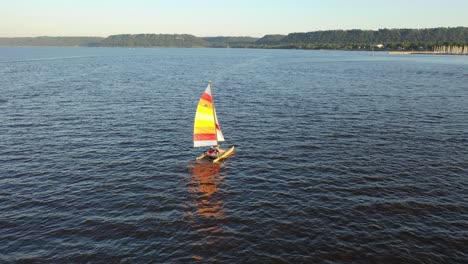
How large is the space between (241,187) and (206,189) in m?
3.90

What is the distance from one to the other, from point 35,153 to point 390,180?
47.0 m

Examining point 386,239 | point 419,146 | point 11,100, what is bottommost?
point 386,239

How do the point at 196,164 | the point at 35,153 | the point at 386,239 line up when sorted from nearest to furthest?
the point at 386,239, the point at 196,164, the point at 35,153

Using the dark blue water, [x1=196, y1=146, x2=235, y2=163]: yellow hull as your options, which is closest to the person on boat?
[x1=196, y1=146, x2=235, y2=163]: yellow hull

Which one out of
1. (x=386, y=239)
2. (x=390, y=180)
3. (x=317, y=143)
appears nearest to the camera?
(x=386, y=239)

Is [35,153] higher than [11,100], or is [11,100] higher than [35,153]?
[11,100]

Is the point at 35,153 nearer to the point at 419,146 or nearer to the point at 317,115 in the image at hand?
the point at 317,115

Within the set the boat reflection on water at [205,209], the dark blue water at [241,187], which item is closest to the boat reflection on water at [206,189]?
the boat reflection on water at [205,209]

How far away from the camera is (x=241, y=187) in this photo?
39.5 metres

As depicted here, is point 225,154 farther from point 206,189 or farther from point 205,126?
point 206,189

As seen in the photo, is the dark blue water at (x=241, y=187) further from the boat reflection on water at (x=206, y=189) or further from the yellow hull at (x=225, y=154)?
the yellow hull at (x=225, y=154)

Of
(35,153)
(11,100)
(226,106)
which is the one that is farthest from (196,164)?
(11,100)

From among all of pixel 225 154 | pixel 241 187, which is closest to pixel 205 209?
pixel 241 187

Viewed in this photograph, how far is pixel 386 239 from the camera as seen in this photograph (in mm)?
29125
